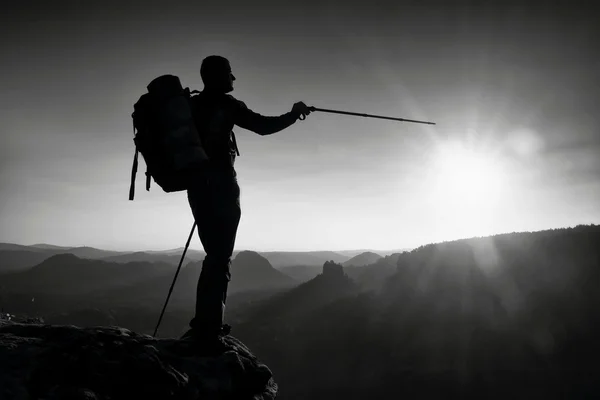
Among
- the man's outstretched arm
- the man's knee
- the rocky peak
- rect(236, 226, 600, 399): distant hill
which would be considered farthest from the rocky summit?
the rocky peak

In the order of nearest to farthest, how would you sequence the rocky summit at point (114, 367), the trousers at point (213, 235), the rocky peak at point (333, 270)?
the rocky summit at point (114, 367) < the trousers at point (213, 235) < the rocky peak at point (333, 270)

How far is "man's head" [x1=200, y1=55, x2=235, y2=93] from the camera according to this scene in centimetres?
550

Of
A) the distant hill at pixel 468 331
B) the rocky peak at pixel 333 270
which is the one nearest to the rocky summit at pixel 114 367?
the distant hill at pixel 468 331

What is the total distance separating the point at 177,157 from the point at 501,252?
4733 inches

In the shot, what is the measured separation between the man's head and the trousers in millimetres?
1428

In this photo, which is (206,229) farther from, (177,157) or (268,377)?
(268,377)

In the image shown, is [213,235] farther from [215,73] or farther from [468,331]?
[468,331]

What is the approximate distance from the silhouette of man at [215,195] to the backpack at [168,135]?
1.49 ft

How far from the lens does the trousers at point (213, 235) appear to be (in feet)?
16.8

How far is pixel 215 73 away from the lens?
5.50 m

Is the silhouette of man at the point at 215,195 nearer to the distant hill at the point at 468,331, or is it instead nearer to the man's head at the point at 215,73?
the man's head at the point at 215,73

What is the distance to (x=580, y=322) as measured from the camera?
79062 millimetres

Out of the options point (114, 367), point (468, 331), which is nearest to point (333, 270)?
point (468, 331)

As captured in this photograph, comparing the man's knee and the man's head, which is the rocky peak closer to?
the man's knee
